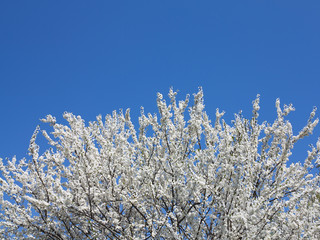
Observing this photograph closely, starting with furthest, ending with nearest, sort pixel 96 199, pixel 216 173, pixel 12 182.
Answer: pixel 12 182 < pixel 96 199 < pixel 216 173

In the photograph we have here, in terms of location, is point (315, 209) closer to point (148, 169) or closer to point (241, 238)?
point (241, 238)

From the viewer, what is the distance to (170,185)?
6.41 meters

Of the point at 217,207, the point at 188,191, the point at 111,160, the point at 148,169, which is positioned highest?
the point at 111,160

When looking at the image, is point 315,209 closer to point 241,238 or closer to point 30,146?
point 241,238

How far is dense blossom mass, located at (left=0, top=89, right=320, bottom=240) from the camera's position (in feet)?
18.1

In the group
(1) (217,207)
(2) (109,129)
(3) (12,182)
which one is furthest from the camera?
(2) (109,129)

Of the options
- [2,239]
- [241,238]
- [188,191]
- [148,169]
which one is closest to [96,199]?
[148,169]

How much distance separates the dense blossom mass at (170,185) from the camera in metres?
5.50

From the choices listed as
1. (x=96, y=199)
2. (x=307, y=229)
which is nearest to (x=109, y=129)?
(x=96, y=199)

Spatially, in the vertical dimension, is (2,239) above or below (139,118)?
below

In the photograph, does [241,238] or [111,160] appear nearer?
[241,238]

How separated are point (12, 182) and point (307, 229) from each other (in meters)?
6.47

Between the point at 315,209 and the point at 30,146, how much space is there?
617 centimetres

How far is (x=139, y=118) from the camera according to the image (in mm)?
7754
